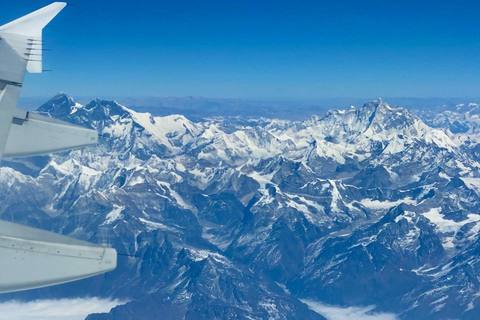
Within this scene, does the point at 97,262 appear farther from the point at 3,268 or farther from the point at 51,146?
the point at 51,146

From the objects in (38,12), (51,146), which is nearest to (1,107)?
(51,146)

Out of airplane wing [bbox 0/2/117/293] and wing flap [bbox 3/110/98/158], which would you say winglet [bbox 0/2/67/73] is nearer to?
airplane wing [bbox 0/2/117/293]

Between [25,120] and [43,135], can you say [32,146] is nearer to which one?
[43,135]

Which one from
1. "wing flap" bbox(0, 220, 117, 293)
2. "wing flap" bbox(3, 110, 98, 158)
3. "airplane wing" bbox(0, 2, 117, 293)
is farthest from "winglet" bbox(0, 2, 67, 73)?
"wing flap" bbox(0, 220, 117, 293)

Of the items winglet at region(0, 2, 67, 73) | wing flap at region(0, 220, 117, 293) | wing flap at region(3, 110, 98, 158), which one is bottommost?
wing flap at region(0, 220, 117, 293)

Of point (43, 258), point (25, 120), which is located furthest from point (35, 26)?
point (43, 258)

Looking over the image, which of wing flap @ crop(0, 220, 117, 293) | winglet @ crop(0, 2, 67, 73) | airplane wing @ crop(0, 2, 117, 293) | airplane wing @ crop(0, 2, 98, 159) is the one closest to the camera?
wing flap @ crop(0, 220, 117, 293)

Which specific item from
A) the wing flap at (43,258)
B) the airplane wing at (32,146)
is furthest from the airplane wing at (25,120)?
the wing flap at (43,258)
